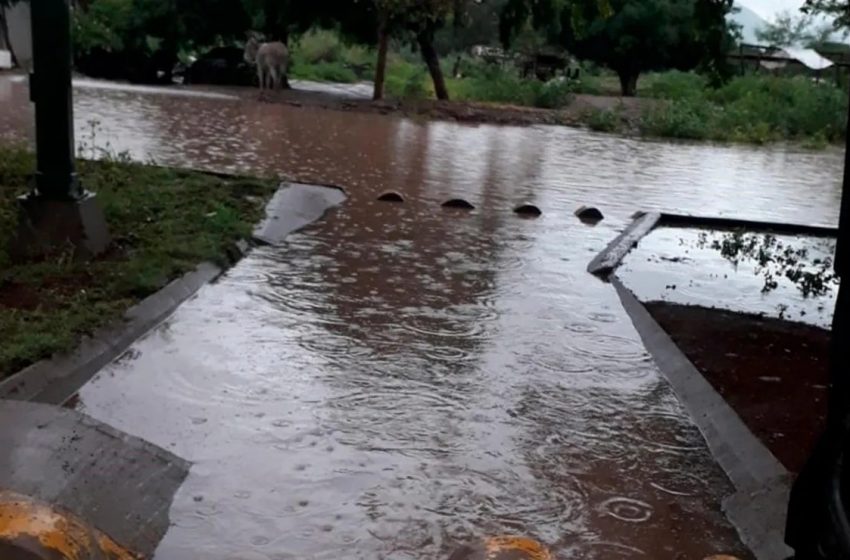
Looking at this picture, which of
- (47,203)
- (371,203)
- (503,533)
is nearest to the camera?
(503,533)

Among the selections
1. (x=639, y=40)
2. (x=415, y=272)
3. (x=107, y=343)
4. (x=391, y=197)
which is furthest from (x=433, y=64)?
(x=107, y=343)

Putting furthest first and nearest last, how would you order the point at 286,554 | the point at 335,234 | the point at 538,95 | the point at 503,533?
the point at 538,95
the point at 335,234
the point at 503,533
the point at 286,554

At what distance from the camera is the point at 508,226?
1225 cm

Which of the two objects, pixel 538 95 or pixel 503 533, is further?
pixel 538 95

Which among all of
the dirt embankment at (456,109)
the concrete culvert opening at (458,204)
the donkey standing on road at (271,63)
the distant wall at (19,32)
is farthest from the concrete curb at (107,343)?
the distant wall at (19,32)

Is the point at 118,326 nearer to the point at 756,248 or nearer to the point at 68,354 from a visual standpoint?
the point at 68,354

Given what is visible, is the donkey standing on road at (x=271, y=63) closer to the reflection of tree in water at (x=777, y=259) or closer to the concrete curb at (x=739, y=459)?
the reflection of tree in water at (x=777, y=259)

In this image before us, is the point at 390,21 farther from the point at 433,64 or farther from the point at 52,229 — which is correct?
the point at 52,229

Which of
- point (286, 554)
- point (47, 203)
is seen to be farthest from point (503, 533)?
Result: point (47, 203)

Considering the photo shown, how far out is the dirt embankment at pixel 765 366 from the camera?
6012 millimetres

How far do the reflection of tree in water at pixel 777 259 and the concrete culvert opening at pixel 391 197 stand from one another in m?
3.64

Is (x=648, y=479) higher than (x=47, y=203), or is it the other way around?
(x=47, y=203)

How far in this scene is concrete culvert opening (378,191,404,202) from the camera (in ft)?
43.9

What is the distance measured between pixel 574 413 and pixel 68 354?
291 centimetres
